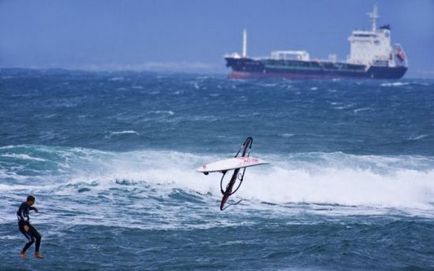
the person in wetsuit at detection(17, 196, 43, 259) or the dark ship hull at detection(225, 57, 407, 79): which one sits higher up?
the person in wetsuit at detection(17, 196, 43, 259)

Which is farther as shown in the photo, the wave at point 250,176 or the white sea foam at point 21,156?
the white sea foam at point 21,156

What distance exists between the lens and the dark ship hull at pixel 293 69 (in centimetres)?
16125

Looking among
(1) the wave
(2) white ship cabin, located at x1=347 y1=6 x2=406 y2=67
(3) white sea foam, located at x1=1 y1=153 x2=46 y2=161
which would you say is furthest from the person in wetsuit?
(2) white ship cabin, located at x1=347 y1=6 x2=406 y2=67

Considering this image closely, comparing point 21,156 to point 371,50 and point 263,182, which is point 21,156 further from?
point 371,50

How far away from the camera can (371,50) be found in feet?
567

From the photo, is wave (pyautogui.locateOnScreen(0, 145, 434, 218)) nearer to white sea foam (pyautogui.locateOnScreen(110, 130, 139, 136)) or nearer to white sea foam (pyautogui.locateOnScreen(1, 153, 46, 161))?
white sea foam (pyautogui.locateOnScreen(1, 153, 46, 161))

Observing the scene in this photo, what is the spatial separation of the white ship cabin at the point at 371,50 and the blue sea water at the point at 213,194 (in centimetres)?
11617

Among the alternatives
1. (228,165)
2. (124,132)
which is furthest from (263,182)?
(124,132)

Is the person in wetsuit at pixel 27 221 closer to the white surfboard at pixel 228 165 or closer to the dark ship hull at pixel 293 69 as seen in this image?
the white surfboard at pixel 228 165

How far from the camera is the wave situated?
93.6 ft

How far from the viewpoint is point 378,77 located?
168625 millimetres

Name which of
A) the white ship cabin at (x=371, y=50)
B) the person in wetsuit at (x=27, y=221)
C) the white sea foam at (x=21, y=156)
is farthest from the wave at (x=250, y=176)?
the white ship cabin at (x=371, y=50)

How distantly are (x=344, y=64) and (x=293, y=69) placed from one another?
12.6 m

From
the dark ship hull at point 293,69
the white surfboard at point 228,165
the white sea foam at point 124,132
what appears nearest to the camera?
the white surfboard at point 228,165
